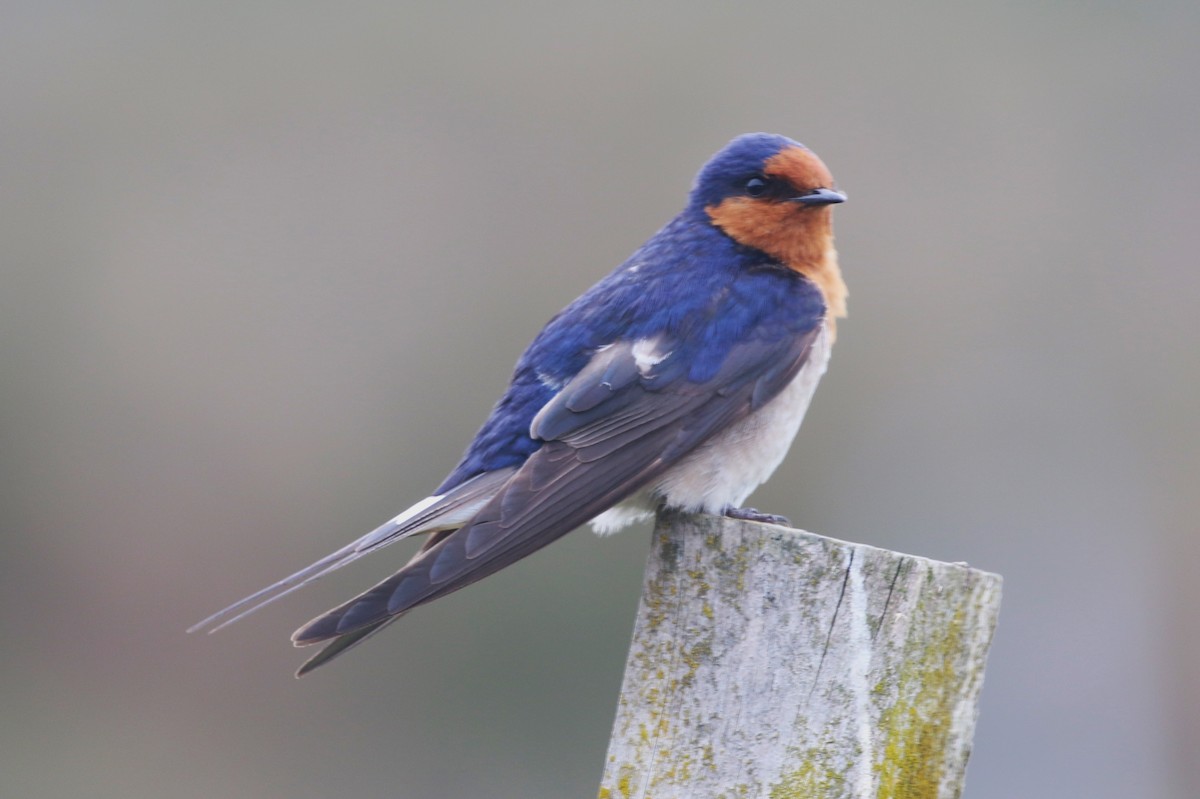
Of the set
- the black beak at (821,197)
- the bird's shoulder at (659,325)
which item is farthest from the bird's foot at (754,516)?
the black beak at (821,197)

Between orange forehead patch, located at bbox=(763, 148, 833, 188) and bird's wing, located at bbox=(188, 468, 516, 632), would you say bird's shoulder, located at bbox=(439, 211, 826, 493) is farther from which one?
orange forehead patch, located at bbox=(763, 148, 833, 188)

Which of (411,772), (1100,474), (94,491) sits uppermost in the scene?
(1100,474)

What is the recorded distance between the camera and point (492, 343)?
908 centimetres

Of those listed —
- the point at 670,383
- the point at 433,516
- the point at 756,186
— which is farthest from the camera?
the point at 756,186

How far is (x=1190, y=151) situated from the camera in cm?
1305

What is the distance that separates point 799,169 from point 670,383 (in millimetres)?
824

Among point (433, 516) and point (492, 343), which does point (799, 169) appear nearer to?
point (433, 516)

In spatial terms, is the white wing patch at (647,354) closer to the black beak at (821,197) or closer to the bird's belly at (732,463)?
the bird's belly at (732,463)

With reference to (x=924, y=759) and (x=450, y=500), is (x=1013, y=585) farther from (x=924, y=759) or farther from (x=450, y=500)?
(x=924, y=759)

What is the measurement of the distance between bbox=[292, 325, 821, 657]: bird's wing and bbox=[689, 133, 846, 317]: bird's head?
11.4 inches

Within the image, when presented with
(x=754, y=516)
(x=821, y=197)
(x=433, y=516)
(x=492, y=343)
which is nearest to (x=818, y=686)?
(x=754, y=516)

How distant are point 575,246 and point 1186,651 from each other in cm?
459

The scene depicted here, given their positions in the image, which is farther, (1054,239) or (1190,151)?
(1190,151)

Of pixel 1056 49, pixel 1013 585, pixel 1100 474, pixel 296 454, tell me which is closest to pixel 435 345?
pixel 296 454
